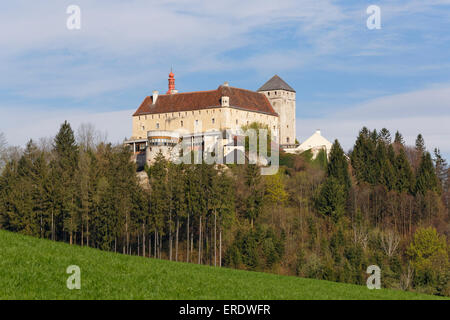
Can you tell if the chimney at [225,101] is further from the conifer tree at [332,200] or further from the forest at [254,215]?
the conifer tree at [332,200]

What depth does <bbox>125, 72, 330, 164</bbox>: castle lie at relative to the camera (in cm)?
10231

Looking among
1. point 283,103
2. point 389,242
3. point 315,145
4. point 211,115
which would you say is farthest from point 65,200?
→ point 283,103

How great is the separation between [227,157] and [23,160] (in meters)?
24.8

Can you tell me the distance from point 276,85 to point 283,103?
156 inches

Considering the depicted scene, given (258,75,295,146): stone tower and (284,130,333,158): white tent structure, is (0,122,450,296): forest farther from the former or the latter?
(258,75,295,146): stone tower

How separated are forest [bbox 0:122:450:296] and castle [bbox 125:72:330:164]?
19.9 meters

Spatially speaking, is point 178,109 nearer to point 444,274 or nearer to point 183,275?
point 444,274

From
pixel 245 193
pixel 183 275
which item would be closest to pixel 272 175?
pixel 245 193

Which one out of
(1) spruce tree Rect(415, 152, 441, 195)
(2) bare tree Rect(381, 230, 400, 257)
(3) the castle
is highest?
(3) the castle

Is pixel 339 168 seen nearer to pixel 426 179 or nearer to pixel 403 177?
pixel 403 177

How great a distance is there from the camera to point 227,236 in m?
66.1

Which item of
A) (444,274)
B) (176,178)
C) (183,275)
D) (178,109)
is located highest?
(178,109)

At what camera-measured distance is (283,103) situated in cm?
11875

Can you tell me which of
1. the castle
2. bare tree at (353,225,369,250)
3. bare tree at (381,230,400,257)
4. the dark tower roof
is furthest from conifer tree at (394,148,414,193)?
the dark tower roof
